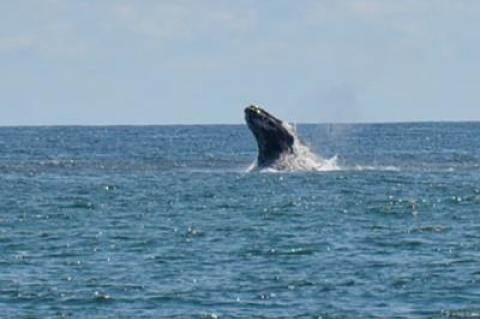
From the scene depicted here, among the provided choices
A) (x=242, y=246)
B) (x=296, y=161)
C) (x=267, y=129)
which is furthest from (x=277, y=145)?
(x=242, y=246)

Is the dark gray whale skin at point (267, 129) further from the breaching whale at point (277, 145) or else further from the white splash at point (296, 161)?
the white splash at point (296, 161)

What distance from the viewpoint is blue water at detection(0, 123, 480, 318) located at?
1362 inches

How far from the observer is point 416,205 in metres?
54.8

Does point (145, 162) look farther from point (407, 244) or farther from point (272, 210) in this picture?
point (407, 244)

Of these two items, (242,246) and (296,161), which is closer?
(242,246)

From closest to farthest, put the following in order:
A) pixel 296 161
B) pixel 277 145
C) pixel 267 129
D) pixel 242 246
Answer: pixel 242 246
pixel 267 129
pixel 277 145
pixel 296 161

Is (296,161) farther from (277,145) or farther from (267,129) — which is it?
(267,129)

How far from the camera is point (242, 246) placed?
43094 millimetres

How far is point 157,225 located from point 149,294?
13.4 meters

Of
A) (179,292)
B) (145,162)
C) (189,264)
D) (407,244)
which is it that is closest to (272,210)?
(407,244)

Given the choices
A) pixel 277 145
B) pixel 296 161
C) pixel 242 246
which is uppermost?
pixel 277 145

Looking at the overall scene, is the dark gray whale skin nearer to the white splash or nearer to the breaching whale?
the breaching whale

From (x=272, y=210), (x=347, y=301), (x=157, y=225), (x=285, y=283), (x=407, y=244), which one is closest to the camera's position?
(x=347, y=301)

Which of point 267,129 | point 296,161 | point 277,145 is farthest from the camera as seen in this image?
point 296,161
